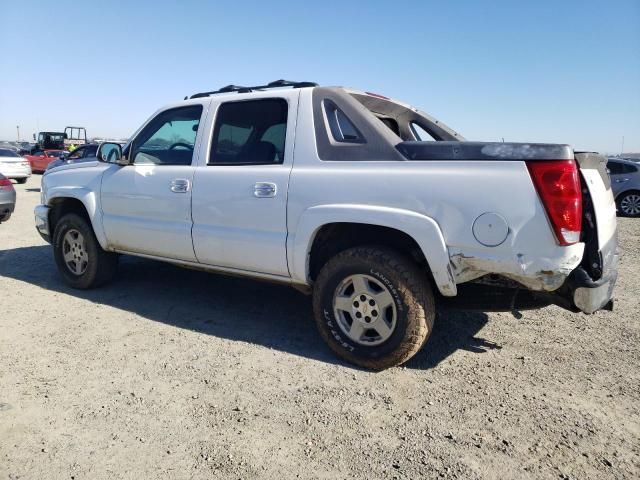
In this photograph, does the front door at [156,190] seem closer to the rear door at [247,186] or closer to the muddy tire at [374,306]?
the rear door at [247,186]

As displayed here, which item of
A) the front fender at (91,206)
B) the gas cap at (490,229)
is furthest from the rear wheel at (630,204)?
the front fender at (91,206)

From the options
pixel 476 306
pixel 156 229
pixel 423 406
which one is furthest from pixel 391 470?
pixel 156 229

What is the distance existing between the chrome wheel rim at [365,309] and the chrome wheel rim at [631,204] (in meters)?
11.5

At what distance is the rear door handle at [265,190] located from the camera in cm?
349

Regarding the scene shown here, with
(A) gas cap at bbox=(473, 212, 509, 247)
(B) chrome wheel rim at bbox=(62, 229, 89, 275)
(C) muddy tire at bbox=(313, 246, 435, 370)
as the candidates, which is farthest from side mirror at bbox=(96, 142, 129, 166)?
(A) gas cap at bbox=(473, 212, 509, 247)

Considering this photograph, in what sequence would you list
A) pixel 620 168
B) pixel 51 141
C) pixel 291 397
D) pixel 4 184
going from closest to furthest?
pixel 291 397, pixel 4 184, pixel 620 168, pixel 51 141

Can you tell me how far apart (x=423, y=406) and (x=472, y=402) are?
0.31 metres

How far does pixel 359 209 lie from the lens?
3.11 meters

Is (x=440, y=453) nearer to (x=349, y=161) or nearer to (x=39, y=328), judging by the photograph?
(x=349, y=161)

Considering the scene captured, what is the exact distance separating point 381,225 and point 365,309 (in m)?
0.61

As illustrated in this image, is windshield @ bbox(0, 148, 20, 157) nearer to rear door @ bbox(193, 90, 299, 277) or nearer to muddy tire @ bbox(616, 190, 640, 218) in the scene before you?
rear door @ bbox(193, 90, 299, 277)

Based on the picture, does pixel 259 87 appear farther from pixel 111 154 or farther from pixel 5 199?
pixel 5 199

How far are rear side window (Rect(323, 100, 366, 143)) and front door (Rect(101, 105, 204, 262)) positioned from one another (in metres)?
1.24

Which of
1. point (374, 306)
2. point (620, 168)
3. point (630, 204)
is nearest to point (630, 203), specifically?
point (630, 204)
